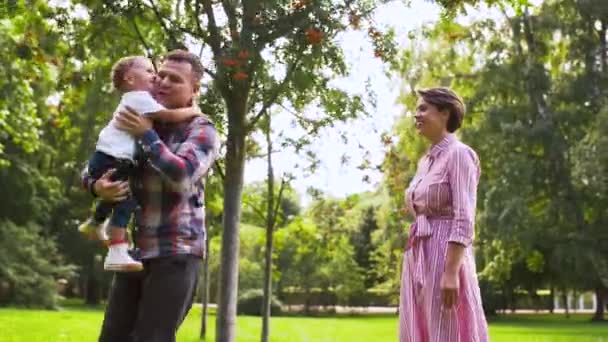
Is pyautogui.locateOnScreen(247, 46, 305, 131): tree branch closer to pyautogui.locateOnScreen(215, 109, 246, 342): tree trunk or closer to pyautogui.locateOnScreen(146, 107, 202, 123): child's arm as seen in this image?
pyautogui.locateOnScreen(215, 109, 246, 342): tree trunk

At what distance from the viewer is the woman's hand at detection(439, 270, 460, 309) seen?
430 centimetres

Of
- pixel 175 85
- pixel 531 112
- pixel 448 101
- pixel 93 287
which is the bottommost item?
pixel 93 287

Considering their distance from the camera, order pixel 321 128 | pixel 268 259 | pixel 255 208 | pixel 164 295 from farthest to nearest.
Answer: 1. pixel 255 208
2. pixel 268 259
3. pixel 321 128
4. pixel 164 295

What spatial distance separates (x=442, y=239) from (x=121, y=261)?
194 cm

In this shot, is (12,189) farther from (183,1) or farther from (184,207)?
(184,207)

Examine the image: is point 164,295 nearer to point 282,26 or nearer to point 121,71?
point 121,71

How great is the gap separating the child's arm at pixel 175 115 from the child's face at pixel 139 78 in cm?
22

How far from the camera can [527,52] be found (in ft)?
87.0

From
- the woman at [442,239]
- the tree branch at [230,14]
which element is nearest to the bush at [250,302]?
the tree branch at [230,14]

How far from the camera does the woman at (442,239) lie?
4348 mm

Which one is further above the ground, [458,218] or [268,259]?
[268,259]

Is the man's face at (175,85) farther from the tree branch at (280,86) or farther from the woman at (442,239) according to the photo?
the tree branch at (280,86)

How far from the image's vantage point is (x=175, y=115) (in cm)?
324

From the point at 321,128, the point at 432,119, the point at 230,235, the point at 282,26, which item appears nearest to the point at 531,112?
the point at 321,128
